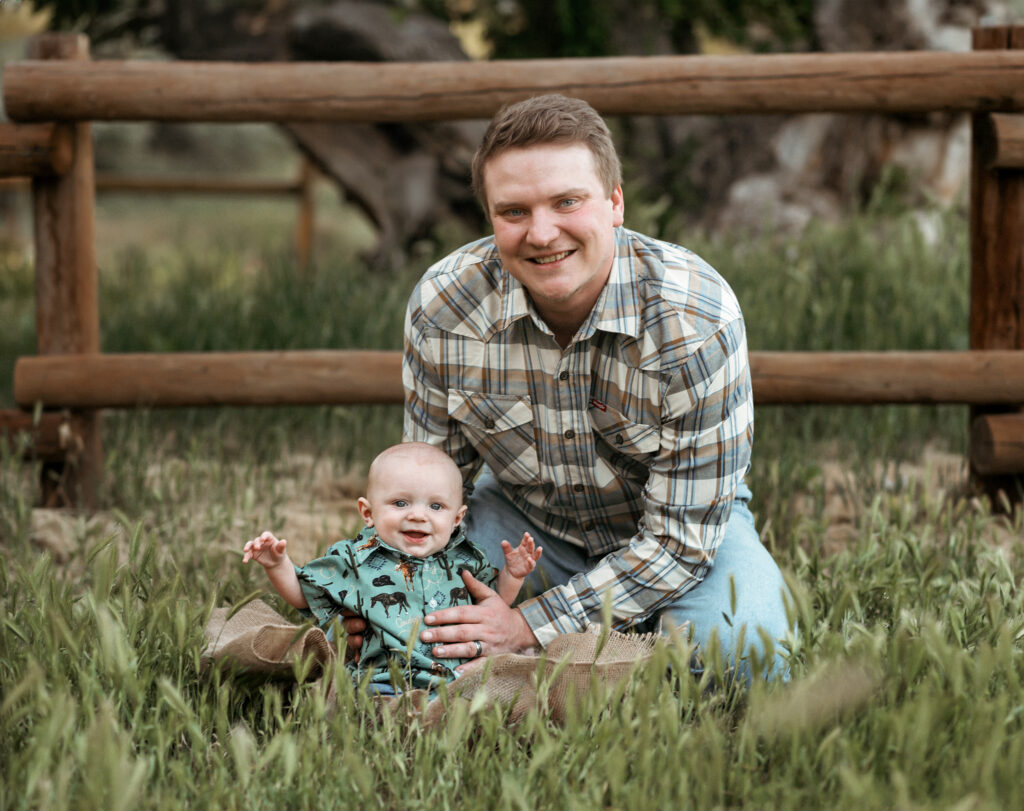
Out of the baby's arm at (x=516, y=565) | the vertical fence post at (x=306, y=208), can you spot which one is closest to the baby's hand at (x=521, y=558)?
the baby's arm at (x=516, y=565)

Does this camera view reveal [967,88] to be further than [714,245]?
No

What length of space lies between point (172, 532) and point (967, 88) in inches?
99.0

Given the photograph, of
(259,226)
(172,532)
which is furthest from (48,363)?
(259,226)

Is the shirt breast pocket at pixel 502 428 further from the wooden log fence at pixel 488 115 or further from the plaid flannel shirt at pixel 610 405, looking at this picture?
the wooden log fence at pixel 488 115

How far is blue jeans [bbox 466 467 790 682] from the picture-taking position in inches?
80.2

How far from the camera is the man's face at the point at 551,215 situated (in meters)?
1.95

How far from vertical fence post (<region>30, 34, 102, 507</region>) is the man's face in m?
1.70

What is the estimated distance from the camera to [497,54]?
6.21m

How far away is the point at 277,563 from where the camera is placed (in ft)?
6.57

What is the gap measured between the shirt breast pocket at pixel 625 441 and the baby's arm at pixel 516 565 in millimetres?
289

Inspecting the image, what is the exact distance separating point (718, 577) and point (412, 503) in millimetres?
628

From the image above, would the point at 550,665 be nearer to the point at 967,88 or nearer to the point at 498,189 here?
the point at 498,189

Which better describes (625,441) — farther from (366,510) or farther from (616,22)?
Answer: (616,22)

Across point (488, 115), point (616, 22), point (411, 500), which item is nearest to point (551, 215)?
point (411, 500)
